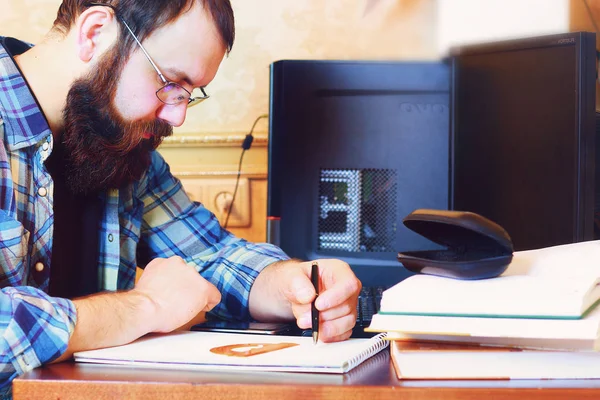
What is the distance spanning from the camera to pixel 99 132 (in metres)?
1.14

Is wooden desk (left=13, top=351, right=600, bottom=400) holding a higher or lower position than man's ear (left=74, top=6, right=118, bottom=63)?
lower

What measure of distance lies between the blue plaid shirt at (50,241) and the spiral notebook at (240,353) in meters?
0.06

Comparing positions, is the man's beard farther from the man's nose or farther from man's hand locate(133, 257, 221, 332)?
man's hand locate(133, 257, 221, 332)

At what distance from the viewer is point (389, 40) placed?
6.01 ft

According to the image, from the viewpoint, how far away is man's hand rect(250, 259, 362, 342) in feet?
2.48

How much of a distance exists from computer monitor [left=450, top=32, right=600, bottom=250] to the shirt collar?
0.71 m

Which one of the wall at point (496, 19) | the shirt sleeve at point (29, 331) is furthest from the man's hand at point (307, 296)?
the wall at point (496, 19)

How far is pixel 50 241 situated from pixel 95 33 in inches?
13.0

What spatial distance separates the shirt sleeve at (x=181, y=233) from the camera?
1.19 metres

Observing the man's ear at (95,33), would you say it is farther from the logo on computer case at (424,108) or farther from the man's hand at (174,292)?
the logo on computer case at (424,108)

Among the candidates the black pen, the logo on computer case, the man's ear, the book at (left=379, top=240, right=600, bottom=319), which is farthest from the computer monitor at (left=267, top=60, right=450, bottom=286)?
the book at (left=379, top=240, right=600, bottom=319)

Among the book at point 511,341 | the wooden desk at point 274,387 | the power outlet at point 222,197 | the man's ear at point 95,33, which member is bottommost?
the wooden desk at point 274,387

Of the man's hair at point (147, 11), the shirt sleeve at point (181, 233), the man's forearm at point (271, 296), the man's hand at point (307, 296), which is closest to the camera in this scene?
the man's hand at point (307, 296)

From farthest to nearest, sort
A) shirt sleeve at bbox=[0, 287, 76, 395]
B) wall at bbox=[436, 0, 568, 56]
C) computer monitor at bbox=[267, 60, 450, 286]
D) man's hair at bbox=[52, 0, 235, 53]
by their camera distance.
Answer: wall at bbox=[436, 0, 568, 56]
computer monitor at bbox=[267, 60, 450, 286]
man's hair at bbox=[52, 0, 235, 53]
shirt sleeve at bbox=[0, 287, 76, 395]
